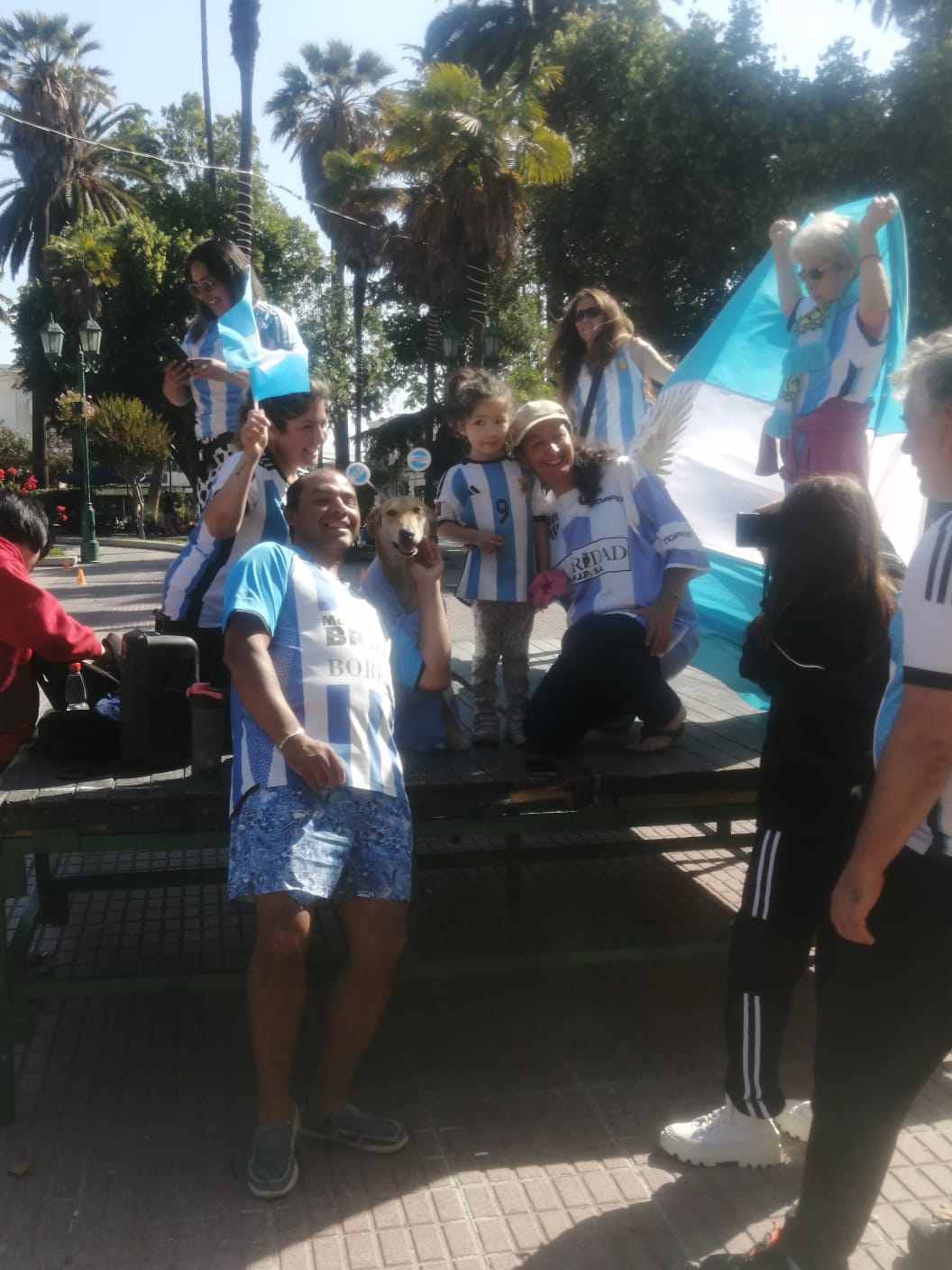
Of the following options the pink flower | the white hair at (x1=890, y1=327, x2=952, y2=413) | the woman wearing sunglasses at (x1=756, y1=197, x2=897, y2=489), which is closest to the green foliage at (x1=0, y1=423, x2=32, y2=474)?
the woman wearing sunglasses at (x1=756, y1=197, x2=897, y2=489)

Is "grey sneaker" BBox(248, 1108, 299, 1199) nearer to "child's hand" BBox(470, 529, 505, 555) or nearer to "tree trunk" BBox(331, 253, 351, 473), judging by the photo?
"child's hand" BBox(470, 529, 505, 555)

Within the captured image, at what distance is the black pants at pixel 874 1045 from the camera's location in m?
2.09

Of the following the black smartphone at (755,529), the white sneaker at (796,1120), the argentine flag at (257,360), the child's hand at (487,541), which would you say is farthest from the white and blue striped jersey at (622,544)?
the white sneaker at (796,1120)

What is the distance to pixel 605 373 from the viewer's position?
5062 mm

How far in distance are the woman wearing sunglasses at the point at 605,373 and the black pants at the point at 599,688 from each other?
5.49 ft

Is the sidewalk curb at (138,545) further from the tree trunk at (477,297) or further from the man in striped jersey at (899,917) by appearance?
the man in striped jersey at (899,917)

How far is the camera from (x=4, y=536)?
3.75 m

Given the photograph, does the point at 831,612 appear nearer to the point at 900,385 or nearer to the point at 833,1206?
the point at 900,385

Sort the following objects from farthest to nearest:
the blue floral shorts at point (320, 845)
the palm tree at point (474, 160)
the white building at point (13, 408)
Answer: the white building at point (13, 408) → the palm tree at point (474, 160) → the blue floral shorts at point (320, 845)

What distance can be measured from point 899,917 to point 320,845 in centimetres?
137

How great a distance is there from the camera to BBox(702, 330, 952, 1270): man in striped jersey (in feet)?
6.51

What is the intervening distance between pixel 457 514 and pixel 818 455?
1533 millimetres

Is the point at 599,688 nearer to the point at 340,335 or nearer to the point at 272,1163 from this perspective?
the point at 272,1163

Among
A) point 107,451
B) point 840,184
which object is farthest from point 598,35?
point 107,451
